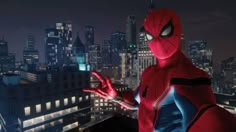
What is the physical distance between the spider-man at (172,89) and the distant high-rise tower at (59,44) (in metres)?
54.7

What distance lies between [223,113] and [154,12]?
32.1 inches

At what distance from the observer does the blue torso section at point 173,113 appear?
1.44 meters

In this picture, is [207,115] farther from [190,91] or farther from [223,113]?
[190,91]

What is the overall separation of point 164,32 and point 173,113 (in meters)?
0.54

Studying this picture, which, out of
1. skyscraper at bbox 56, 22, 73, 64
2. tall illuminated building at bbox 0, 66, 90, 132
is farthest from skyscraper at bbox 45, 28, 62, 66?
tall illuminated building at bbox 0, 66, 90, 132

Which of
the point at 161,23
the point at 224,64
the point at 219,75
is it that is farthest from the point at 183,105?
the point at 219,75

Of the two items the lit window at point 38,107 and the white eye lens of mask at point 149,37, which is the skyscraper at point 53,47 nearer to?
the lit window at point 38,107

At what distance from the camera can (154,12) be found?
169 cm

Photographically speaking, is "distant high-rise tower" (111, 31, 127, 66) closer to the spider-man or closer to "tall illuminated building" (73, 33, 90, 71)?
"tall illuminated building" (73, 33, 90, 71)

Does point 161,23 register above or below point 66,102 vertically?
above

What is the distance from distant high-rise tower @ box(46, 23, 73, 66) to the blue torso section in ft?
180

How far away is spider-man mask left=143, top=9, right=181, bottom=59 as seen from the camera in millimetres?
1611

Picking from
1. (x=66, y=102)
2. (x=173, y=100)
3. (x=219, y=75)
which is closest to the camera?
(x=173, y=100)

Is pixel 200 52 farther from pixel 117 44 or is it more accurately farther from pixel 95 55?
pixel 117 44
